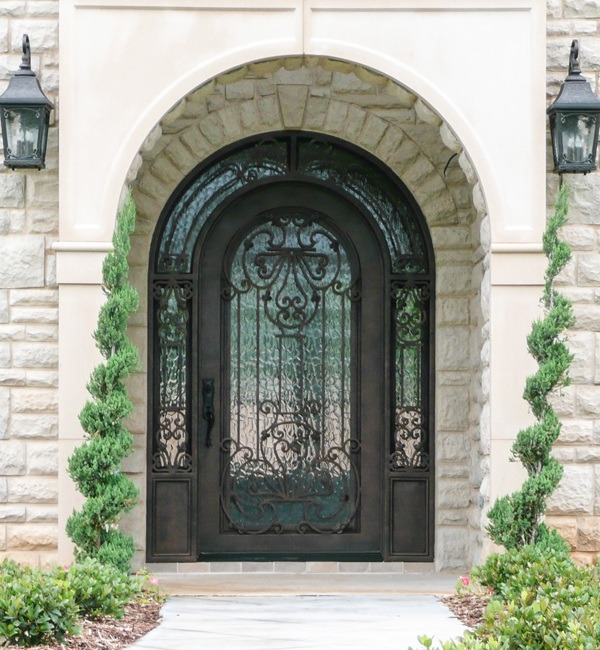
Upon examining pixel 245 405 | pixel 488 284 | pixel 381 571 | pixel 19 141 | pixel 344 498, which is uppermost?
pixel 19 141

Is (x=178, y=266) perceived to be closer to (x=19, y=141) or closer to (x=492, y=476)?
(x=19, y=141)

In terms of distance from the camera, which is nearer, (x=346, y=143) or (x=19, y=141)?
(x=19, y=141)

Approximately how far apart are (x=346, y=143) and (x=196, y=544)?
3.13 metres

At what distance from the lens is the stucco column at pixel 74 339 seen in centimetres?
717

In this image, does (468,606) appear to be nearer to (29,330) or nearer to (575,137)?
(575,137)

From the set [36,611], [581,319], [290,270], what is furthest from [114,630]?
[581,319]

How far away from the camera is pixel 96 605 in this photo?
6004 millimetres

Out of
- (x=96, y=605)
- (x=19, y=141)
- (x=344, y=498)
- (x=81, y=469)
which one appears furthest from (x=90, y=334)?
(x=344, y=498)

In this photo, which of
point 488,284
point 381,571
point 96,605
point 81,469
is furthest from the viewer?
point 381,571

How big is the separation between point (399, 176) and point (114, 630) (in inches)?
162

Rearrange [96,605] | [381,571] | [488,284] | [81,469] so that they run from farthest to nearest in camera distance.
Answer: [381,571] → [488,284] → [81,469] → [96,605]

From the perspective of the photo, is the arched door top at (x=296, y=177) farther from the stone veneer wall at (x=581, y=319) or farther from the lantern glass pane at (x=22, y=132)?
the lantern glass pane at (x=22, y=132)

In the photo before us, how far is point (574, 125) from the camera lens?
745 cm

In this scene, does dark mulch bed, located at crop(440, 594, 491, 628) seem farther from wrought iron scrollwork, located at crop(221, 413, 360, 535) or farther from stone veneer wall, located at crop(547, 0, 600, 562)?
wrought iron scrollwork, located at crop(221, 413, 360, 535)
